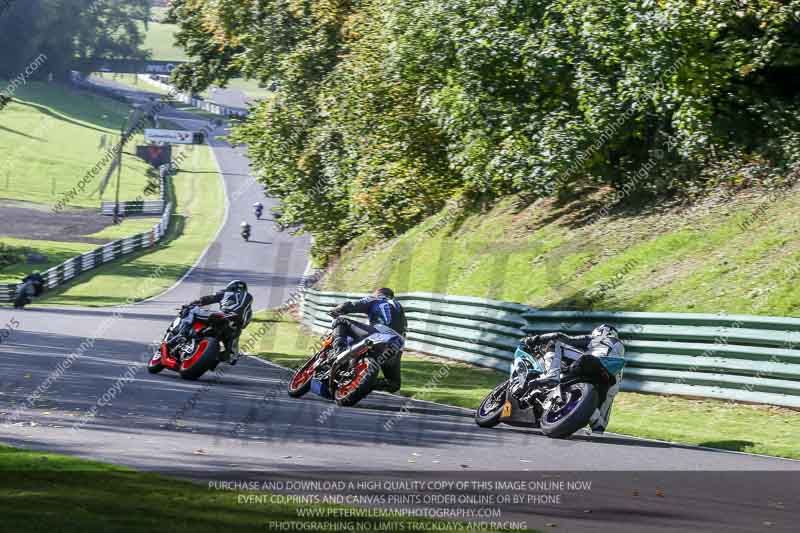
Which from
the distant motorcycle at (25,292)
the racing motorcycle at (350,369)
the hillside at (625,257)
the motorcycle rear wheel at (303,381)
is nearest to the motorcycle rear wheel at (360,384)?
the racing motorcycle at (350,369)

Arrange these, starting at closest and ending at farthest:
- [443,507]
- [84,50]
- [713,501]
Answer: [443,507] → [713,501] → [84,50]

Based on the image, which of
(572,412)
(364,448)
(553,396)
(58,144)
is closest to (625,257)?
(553,396)

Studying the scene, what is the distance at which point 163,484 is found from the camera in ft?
25.6

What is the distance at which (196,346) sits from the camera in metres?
17.2

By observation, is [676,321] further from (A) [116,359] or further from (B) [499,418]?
(A) [116,359]

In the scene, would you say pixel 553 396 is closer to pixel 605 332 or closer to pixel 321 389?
pixel 605 332

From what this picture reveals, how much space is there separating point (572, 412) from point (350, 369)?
3.62 meters

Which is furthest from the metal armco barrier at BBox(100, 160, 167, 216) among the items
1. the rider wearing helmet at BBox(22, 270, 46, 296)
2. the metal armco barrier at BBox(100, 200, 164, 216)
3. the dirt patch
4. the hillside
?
the hillside

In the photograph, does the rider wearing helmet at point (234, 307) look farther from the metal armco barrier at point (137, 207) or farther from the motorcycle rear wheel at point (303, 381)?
the metal armco barrier at point (137, 207)

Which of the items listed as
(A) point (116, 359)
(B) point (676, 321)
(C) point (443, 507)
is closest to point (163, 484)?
(C) point (443, 507)

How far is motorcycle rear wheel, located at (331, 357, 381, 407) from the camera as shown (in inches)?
561

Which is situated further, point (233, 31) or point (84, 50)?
point (84, 50)

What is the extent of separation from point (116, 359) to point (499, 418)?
9.58m

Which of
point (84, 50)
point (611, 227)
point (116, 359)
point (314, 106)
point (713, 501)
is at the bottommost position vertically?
point (116, 359)
